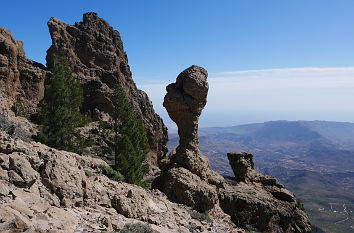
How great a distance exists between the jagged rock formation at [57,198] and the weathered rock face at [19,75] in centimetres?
3255

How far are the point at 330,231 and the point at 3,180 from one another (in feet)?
492

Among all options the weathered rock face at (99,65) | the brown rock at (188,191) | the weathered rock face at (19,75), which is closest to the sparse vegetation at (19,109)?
the weathered rock face at (19,75)

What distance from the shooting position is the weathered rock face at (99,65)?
5350 cm

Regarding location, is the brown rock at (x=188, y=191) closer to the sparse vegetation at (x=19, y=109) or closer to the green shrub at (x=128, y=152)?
the green shrub at (x=128, y=152)

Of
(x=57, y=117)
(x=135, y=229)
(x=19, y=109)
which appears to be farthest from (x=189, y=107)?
(x=19, y=109)

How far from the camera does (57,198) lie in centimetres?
1028

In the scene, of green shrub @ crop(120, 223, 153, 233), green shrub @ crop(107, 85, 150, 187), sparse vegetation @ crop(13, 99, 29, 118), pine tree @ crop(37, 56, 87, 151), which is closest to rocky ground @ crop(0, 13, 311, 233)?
sparse vegetation @ crop(13, 99, 29, 118)

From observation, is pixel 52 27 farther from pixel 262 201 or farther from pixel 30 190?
pixel 30 190

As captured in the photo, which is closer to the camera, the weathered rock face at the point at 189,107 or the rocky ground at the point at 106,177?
the rocky ground at the point at 106,177

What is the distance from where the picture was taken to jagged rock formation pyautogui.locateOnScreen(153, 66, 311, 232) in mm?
23495

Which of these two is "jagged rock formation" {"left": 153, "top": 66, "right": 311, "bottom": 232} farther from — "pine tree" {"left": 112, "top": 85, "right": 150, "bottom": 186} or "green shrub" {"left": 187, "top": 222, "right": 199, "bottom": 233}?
"green shrub" {"left": 187, "top": 222, "right": 199, "bottom": 233}

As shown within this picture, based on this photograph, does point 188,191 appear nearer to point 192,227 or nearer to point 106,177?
point 192,227

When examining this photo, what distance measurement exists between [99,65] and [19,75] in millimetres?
19511

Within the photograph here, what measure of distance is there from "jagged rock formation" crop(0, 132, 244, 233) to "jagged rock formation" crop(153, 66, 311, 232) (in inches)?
336
